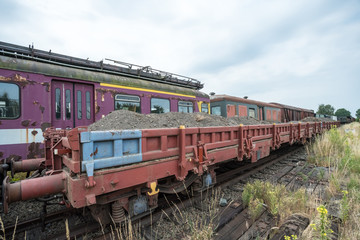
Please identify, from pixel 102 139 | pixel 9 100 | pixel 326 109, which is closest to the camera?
pixel 102 139

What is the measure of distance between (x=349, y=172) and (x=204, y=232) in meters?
5.09

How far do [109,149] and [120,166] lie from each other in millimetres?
279

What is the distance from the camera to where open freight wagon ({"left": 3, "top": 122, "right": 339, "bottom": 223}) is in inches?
79.5

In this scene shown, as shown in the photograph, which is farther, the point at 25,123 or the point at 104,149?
the point at 25,123

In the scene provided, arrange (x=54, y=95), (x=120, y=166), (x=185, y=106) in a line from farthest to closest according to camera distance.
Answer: (x=185, y=106) < (x=54, y=95) < (x=120, y=166)

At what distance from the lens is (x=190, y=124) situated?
12.6 ft

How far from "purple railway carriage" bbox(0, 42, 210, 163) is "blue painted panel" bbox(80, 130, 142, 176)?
4021mm

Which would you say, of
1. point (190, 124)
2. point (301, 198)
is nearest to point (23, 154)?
point (190, 124)

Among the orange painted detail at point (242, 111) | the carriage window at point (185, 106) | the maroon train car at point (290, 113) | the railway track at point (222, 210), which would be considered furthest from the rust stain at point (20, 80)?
the maroon train car at point (290, 113)

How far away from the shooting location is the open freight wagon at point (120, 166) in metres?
2.02

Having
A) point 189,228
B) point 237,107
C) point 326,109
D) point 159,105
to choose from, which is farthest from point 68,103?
point 326,109

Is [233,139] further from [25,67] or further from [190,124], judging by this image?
[25,67]

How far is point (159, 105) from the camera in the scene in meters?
7.36

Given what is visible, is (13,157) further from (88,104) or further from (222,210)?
(222,210)
